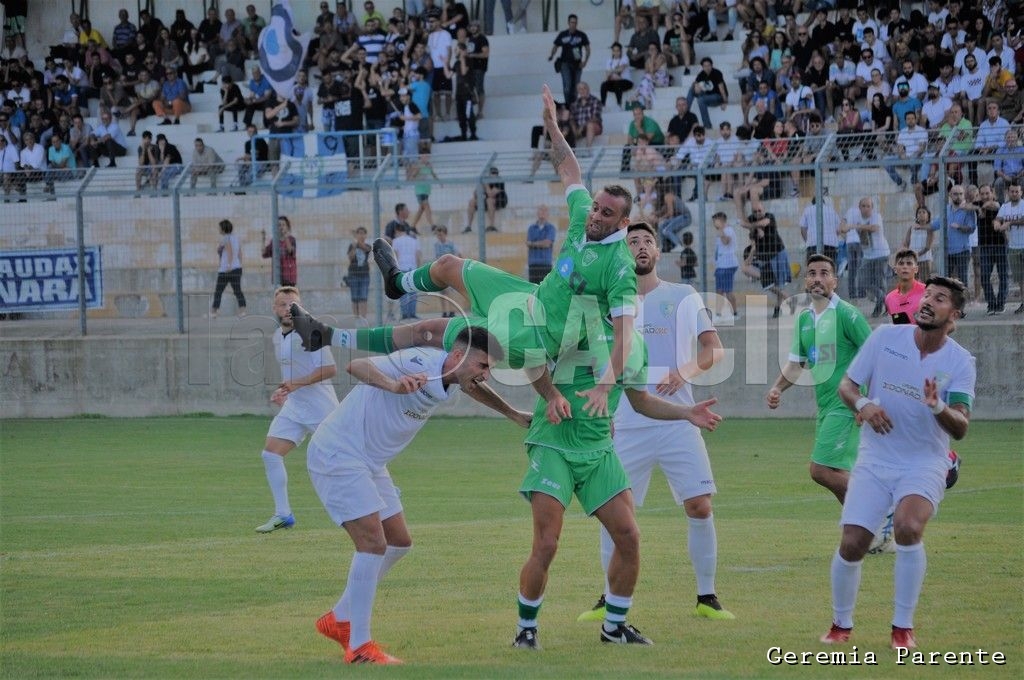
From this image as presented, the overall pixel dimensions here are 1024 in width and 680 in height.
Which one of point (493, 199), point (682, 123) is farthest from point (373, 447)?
point (682, 123)

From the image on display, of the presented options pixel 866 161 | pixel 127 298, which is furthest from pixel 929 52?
pixel 127 298

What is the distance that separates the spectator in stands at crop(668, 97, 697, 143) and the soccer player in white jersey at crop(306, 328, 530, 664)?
19268 millimetres

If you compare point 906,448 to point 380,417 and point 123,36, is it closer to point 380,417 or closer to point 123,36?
point 380,417

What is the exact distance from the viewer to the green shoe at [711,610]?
9.40 meters

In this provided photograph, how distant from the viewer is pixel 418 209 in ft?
81.0

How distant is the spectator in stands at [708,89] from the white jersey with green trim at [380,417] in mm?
21574

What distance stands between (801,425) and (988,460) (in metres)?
4.67

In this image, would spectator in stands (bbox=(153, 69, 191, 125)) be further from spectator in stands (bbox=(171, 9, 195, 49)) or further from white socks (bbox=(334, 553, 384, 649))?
white socks (bbox=(334, 553, 384, 649))

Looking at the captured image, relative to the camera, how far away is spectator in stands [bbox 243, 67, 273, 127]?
112 feet

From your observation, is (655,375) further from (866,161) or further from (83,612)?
(866,161)

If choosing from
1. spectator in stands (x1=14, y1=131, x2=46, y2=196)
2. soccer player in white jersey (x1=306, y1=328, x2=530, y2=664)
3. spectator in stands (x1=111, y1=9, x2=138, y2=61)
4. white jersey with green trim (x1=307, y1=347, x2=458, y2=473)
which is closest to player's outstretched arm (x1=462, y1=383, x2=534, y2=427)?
soccer player in white jersey (x1=306, y1=328, x2=530, y2=664)

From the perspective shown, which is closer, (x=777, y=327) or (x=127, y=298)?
(x=777, y=327)

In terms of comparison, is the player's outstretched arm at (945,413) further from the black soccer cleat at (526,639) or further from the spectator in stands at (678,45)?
the spectator in stands at (678,45)

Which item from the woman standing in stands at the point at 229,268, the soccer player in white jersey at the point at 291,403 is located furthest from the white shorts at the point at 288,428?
the woman standing in stands at the point at 229,268
